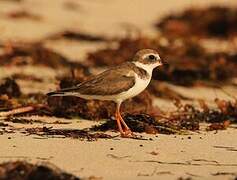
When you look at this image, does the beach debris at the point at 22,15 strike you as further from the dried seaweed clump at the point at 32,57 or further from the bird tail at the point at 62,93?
the bird tail at the point at 62,93

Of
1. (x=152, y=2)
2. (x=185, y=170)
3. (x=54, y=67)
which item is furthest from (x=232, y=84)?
(x=152, y=2)

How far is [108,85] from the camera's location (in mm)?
5945

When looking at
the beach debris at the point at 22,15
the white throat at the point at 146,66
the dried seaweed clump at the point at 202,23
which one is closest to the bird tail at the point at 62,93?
the white throat at the point at 146,66

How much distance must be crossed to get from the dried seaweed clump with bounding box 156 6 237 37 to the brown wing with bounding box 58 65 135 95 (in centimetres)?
739

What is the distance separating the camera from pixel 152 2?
57.6 feet

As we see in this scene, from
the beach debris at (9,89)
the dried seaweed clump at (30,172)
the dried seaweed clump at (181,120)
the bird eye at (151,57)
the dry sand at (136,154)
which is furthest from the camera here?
the beach debris at (9,89)

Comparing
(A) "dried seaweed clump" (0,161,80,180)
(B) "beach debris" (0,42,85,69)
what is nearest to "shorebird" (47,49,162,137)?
(A) "dried seaweed clump" (0,161,80,180)

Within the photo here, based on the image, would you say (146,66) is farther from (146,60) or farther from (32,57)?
(32,57)

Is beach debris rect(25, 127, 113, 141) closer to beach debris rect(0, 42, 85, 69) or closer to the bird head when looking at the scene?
the bird head

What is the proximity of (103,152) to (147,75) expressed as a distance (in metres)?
A: 1.24

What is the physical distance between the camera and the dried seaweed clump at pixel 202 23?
540 inches

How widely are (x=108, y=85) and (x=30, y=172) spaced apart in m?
1.72

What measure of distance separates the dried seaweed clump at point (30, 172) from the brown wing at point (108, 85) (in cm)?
154

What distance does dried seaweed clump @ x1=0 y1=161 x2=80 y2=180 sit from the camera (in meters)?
4.31
